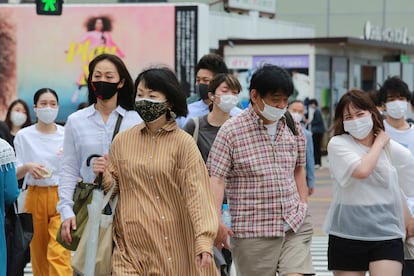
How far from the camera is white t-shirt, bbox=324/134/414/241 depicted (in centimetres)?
712

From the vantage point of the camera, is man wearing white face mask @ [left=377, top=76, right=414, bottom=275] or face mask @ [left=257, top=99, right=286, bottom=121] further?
man wearing white face mask @ [left=377, top=76, right=414, bottom=275]

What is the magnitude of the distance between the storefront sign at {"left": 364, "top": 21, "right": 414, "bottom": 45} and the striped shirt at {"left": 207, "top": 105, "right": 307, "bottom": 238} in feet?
104

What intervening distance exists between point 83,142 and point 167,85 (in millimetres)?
903

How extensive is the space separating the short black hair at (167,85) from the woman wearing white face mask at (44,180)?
150 inches

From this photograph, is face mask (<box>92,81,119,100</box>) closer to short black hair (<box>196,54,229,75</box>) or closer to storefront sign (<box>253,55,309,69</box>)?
short black hair (<box>196,54,229,75</box>)

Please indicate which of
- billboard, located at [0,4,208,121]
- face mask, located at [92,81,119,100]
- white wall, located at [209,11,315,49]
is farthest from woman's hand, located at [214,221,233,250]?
white wall, located at [209,11,315,49]

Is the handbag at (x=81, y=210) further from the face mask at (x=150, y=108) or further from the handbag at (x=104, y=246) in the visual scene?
the face mask at (x=150, y=108)

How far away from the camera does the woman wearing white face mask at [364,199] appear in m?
7.08

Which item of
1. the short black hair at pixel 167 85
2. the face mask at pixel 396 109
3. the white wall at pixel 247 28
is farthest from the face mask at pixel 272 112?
the white wall at pixel 247 28

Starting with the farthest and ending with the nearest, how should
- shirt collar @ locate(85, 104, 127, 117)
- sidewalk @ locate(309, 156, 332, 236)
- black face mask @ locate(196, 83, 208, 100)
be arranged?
sidewalk @ locate(309, 156, 332, 236), black face mask @ locate(196, 83, 208, 100), shirt collar @ locate(85, 104, 127, 117)

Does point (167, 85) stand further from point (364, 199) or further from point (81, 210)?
point (364, 199)

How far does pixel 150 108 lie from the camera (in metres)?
6.05

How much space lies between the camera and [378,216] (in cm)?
713

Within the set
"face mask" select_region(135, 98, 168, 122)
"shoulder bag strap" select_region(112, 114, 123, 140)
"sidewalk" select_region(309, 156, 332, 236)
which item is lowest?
"sidewalk" select_region(309, 156, 332, 236)
